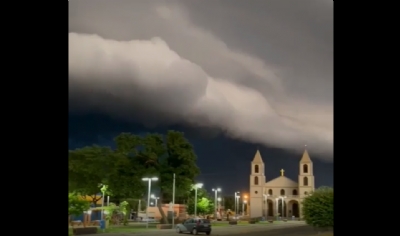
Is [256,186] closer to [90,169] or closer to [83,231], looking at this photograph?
[90,169]

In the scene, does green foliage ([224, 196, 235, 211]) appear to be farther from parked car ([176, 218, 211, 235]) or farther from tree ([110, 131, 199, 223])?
parked car ([176, 218, 211, 235])

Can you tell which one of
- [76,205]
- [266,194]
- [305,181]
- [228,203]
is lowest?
[228,203]

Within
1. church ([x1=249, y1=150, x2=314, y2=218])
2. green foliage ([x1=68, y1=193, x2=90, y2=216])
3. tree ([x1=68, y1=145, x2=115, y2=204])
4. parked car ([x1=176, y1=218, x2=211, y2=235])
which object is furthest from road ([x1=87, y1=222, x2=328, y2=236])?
church ([x1=249, y1=150, x2=314, y2=218])

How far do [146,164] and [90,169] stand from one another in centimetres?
210

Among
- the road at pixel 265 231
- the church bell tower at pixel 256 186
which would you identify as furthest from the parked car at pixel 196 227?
the church bell tower at pixel 256 186

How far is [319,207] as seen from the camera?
6.58 m

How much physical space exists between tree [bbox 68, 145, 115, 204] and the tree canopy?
0.08ft

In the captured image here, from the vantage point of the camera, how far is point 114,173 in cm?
1094

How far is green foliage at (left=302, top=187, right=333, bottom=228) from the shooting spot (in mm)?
6516

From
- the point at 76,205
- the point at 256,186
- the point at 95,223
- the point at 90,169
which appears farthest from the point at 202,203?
the point at 76,205

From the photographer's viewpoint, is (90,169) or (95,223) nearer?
(90,169)
